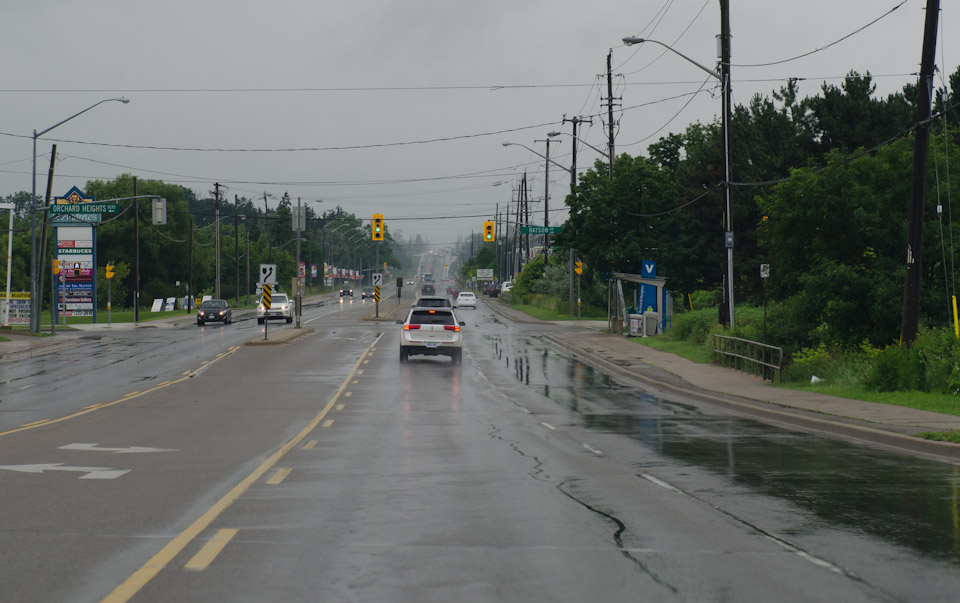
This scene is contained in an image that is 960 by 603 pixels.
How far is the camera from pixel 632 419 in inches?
742

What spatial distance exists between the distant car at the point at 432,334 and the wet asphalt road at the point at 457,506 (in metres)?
11.3

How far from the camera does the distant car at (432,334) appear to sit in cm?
3272

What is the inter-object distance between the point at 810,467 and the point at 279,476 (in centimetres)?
641

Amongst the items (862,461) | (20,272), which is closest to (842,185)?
(862,461)

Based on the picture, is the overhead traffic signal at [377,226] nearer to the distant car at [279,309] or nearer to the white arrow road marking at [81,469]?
the distant car at [279,309]

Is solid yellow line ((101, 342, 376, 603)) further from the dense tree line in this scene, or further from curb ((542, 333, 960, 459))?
the dense tree line

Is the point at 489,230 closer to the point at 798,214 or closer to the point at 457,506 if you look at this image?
the point at 798,214

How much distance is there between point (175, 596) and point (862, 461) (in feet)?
31.9

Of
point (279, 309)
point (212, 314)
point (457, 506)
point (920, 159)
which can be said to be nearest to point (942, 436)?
point (920, 159)

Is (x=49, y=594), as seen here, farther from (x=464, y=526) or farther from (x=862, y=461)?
(x=862, y=461)

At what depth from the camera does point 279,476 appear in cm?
Result: 1159

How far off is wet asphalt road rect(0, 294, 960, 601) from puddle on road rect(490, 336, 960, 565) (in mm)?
54

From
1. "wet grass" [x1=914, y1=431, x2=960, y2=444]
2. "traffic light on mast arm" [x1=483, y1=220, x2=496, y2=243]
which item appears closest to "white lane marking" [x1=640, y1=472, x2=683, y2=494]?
"wet grass" [x1=914, y1=431, x2=960, y2=444]

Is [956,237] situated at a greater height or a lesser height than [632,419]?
greater
